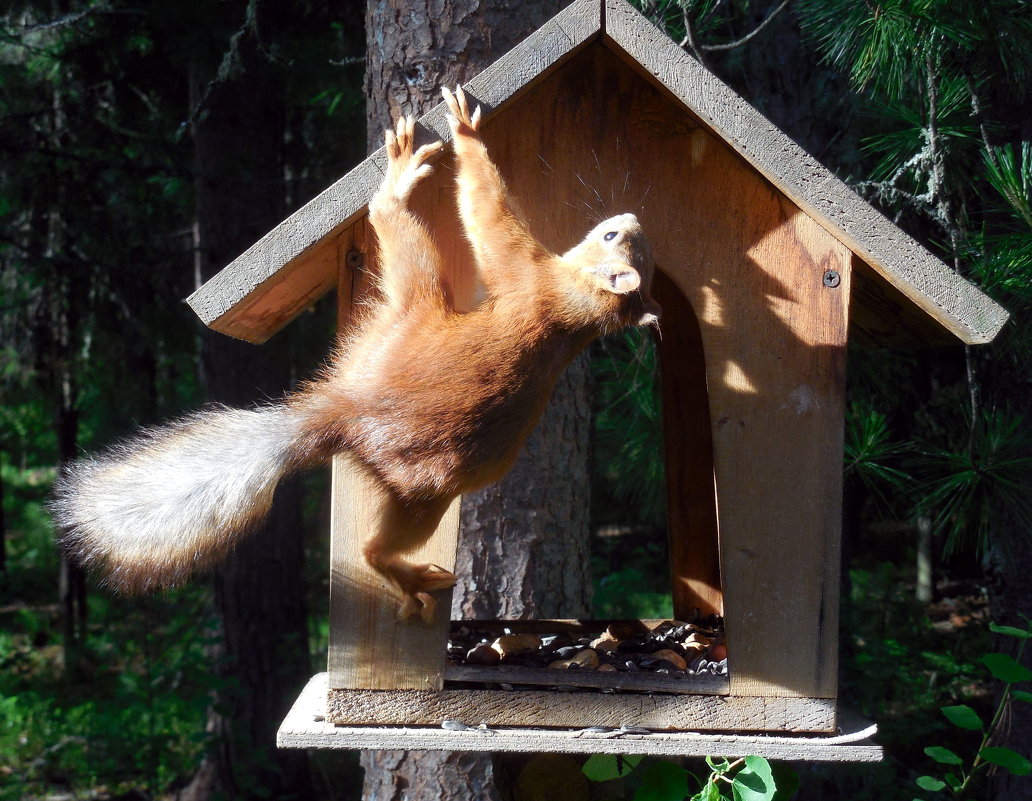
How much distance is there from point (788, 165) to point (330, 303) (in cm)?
470

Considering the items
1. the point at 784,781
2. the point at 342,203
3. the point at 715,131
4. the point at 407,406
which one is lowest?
the point at 784,781

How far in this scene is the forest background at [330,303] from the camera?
3.07m

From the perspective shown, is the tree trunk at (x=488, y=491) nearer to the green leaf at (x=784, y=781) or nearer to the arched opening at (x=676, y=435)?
the arched opening at (x=676, y=435)

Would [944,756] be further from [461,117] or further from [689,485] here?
[461,117]

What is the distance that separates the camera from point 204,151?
18.8 feet

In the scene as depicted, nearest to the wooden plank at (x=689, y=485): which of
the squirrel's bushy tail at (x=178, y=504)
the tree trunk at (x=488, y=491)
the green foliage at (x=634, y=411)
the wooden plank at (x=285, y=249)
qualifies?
the tree trunk at (x=488, y=491)

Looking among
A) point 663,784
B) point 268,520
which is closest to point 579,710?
point 663,784

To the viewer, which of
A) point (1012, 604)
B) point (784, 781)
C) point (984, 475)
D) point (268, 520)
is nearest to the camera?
point (784, 781)

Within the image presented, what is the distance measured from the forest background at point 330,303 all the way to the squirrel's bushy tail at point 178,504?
115 centimetres

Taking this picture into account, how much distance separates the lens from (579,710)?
6.91 ft

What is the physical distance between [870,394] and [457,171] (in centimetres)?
226

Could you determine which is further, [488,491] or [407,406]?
[488,491]

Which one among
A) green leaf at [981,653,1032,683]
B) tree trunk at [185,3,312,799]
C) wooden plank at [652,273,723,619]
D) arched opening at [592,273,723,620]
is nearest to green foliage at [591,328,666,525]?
arched opening at [592,273,723,620]

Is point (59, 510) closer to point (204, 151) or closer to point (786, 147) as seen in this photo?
point (786, 147)
